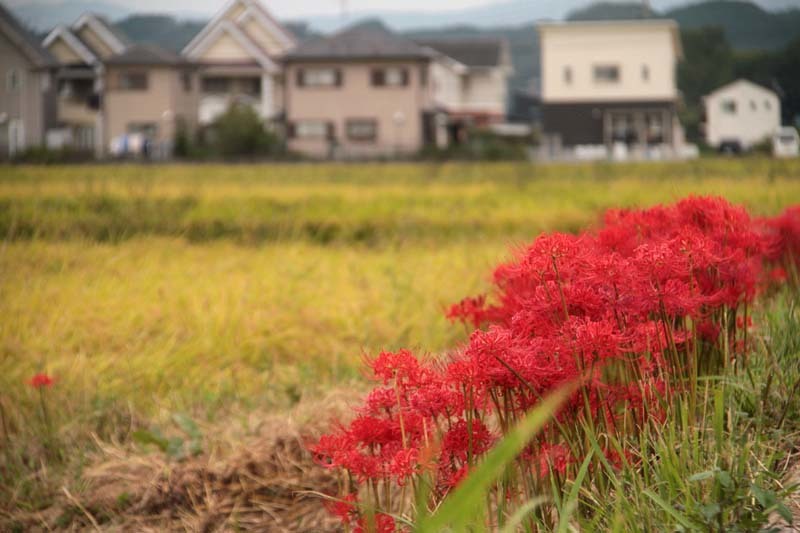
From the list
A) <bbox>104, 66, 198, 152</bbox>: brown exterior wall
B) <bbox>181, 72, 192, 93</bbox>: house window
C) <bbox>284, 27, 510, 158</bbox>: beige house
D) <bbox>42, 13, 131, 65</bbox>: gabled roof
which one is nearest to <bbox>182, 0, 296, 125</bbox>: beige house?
<bbox>181, 72, 192, 93</bbox>: house window

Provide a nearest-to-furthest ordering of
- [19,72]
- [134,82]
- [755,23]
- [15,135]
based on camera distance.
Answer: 1. [755,23]
2. [19,72]
3. [15,135]
4. [134,82]

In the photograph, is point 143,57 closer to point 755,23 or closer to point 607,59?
point 607,59

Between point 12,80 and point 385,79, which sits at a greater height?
point 385,79

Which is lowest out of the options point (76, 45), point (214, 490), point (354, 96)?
point (214, 490)

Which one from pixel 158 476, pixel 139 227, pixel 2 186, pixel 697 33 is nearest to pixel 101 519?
pixel 158 476

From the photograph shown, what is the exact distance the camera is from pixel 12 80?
8.76 m

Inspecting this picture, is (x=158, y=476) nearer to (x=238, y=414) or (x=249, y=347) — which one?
(x=238, y=414)

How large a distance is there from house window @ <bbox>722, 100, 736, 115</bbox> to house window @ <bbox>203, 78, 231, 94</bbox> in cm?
3101

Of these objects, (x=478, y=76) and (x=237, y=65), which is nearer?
(x=237, y=65)

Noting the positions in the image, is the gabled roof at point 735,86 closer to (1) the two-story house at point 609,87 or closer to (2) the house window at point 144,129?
(1) the two-story house at point 609,87

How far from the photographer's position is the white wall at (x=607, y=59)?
2633 cm

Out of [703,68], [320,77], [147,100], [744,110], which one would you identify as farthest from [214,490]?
[320,77]

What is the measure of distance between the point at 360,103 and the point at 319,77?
165cm

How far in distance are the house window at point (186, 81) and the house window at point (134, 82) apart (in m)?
2.25
